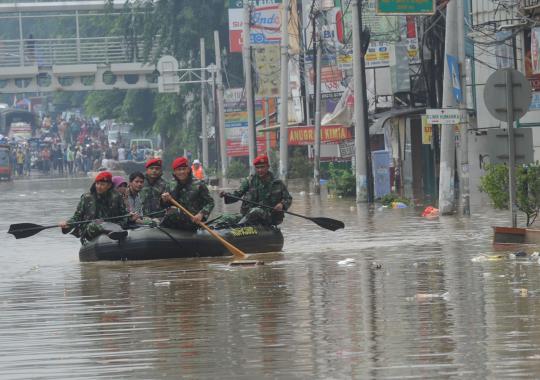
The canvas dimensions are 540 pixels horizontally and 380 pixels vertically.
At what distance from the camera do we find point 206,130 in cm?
7981

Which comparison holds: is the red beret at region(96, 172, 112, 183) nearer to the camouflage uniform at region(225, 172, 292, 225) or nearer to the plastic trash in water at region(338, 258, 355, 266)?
the camouflage uniform at region(225, 172, 292, 225)

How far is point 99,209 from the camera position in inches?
871

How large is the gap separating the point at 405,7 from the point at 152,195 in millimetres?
10627

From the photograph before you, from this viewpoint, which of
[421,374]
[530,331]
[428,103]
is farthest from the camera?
[428,103]

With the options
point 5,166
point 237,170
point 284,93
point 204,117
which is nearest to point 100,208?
point 284,93

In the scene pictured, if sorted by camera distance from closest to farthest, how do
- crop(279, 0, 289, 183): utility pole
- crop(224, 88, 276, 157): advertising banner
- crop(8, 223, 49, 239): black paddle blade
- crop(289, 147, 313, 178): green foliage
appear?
crop(8, 223, 49, 239): black paddle blade
crop(279, 0, 289, 183): utility pole
crop(289, 147, 313, 178): green foliage
crop(224, 88, 276, 157): advertising banner

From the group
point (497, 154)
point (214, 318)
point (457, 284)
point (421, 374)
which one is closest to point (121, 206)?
point (497, 154)

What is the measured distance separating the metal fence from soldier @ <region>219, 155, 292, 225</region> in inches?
2549

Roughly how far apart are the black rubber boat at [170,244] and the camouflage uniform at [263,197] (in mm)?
251

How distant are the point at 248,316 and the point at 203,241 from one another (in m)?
8.30

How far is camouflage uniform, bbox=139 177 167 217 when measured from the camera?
22.5 m

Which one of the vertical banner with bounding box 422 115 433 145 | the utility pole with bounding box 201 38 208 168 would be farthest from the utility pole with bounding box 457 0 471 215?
the utility pole with bounding box 201 38 208 168

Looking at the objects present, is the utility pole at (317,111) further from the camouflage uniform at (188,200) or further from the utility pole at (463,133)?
the camouflage uniform at (188,200)

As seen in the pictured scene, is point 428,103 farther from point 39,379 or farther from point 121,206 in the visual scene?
point 39,379
